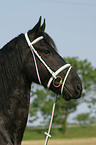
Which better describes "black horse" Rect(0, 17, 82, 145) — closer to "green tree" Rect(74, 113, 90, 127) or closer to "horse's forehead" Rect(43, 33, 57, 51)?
"horse's forehead" Rect(43, 33, 57, 51)

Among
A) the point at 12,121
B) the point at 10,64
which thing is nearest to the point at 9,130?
the point at 12,121

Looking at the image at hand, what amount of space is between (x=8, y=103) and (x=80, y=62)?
4316 centimetres

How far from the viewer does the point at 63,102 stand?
1768 inches

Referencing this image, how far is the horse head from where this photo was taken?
323 centimetres

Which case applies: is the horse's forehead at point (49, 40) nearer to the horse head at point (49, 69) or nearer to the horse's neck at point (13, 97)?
the horse head at point (49, 69)

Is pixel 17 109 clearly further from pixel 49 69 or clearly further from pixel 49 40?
pixel 49 40

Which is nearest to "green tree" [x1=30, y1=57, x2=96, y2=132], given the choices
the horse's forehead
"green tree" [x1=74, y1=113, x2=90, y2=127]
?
"green tree" [x1=74, y1=113, x2=90, y2=127]

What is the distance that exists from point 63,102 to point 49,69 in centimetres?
4206

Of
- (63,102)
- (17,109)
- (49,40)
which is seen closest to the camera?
(17,109)

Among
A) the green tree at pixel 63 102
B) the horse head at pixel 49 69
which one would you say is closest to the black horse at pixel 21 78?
the horse head at pixel 49 69

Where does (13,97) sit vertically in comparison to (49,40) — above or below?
below

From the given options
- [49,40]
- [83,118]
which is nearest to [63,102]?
[83,118]

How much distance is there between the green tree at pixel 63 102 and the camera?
41.7 metres

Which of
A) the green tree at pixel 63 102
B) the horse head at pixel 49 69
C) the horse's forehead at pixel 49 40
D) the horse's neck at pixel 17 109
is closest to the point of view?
the horse's neck at pixel 17 109
